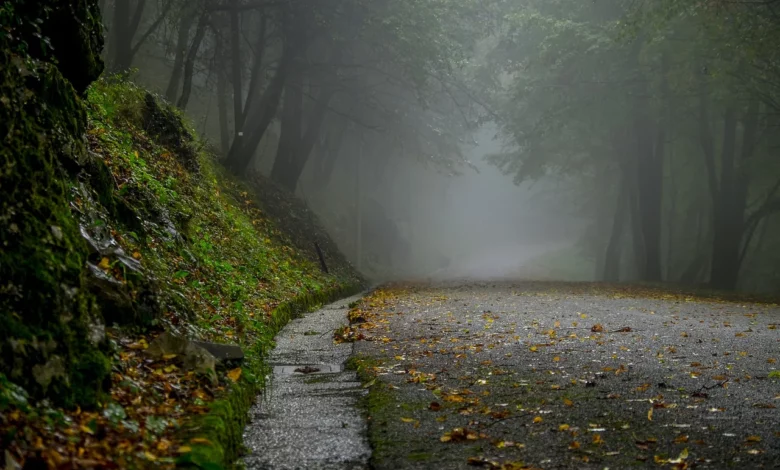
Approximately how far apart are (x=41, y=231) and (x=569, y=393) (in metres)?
3.94

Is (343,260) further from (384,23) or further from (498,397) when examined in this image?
(498,397)

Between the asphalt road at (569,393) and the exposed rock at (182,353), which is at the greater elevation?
the exposed rock at (182,353)

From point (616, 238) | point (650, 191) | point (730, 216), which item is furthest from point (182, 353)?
point (616, 238)

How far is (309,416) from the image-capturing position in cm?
576

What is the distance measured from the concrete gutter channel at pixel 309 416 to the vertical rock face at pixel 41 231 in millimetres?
1214

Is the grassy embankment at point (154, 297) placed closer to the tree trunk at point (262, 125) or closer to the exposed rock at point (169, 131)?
the exposed rock at point (169, 131)

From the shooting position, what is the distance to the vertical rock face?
404cm

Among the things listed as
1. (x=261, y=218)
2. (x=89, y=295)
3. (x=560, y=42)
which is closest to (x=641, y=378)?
(x=89, y=295)

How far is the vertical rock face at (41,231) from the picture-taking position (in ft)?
13.3

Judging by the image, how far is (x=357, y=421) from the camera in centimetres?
554

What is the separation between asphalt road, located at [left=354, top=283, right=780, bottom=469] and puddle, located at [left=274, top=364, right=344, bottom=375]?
32 centimetres

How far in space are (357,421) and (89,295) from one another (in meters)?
2.00

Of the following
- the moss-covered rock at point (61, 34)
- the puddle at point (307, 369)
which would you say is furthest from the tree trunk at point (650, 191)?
the moss-covered rock at point (61, 34)

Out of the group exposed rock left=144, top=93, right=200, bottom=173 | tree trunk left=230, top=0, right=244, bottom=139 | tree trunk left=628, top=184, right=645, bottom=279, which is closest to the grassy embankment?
exposed rock left=144, top=93, right=200, bottom=173
